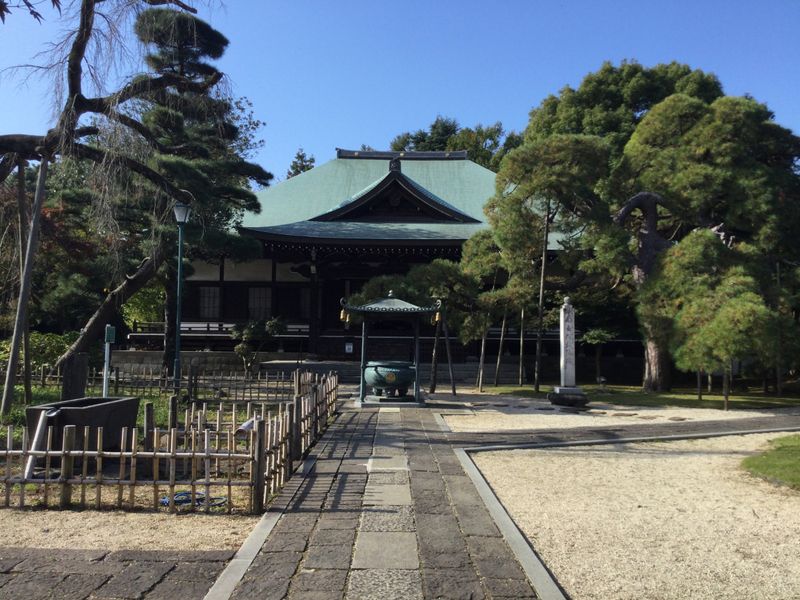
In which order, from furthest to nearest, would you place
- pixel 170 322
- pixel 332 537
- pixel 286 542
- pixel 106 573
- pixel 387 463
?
pixel 170 322, pixel 387 463, pixel 332 537, pixel 286 542, pixel 106 573

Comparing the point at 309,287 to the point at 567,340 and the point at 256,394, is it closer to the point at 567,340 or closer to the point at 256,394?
the point at 256,394

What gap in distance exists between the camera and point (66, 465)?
478 cm

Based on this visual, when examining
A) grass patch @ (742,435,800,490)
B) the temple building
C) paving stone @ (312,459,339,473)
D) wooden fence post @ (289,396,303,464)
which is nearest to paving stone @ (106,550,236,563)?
wooden fence post @ (289,396,303,464)

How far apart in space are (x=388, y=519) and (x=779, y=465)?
5102 mm

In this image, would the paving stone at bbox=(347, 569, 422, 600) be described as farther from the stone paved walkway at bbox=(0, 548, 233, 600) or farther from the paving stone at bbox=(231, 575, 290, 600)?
the stone paved walkway at bbox=(0, 548, 233, 600)

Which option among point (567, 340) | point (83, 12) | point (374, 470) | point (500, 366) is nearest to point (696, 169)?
point (567, 340)

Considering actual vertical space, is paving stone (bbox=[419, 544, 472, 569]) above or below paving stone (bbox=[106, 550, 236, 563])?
above

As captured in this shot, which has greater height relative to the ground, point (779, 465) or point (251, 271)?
point (251, 271)

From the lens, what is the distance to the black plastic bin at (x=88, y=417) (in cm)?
574

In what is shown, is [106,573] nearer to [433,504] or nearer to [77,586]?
[77,586]

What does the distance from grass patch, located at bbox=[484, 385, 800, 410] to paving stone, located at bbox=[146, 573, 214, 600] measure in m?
12.8

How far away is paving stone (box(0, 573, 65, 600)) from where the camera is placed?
3.13 meters

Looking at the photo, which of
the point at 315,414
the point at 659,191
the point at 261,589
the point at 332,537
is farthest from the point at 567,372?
the point at 261,589

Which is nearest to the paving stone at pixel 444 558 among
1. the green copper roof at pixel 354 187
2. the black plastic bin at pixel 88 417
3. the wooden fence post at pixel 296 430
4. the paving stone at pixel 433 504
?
the paving stone at pixel 433 504
